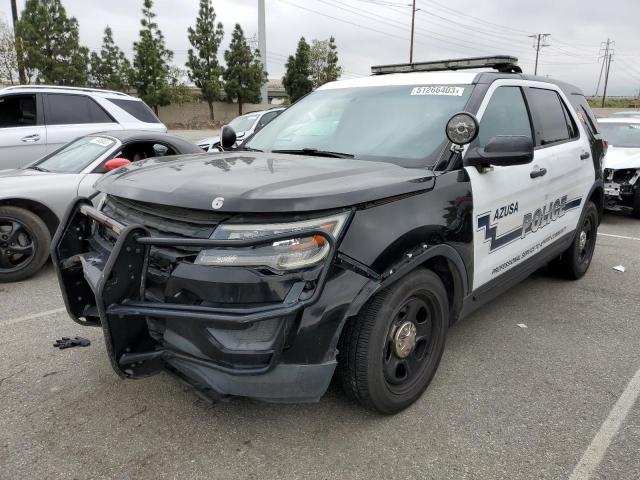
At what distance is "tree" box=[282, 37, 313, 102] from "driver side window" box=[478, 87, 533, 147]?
41692 millimetres

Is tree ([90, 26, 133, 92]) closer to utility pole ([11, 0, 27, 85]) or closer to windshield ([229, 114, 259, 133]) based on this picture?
utility pole ([11, 0, 27, 85])

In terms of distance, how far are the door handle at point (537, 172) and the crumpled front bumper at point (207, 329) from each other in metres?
2.10

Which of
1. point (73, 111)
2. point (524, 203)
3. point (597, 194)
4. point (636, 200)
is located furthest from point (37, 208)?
point (636, 200)

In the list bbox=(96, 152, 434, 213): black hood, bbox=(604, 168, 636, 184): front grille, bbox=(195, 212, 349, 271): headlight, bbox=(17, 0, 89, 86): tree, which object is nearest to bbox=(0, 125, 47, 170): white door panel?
bbox=(96, 152, 434, 213): black hood

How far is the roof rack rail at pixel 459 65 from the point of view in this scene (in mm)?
3689

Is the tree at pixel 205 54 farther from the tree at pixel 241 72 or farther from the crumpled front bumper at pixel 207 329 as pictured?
the crumpled front bumper at pixel 207 329

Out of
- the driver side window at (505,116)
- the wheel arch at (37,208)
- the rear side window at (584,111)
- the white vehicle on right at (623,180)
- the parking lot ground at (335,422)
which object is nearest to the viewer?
the parking lot ground at (335,422)

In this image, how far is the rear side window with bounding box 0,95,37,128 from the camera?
22.8 ft

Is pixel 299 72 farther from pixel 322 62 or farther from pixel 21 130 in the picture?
pixel 21 130

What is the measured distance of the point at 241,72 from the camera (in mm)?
41688

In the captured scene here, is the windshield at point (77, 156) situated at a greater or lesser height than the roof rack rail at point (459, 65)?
lesser

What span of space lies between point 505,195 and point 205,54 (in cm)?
4237

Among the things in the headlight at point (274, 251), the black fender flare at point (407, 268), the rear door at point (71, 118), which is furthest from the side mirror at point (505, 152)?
the rear door at point (71, 118)

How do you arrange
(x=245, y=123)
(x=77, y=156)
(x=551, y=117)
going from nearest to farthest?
(x=551, y=117) → (x=77, y=156) → (x=245, y=123)
